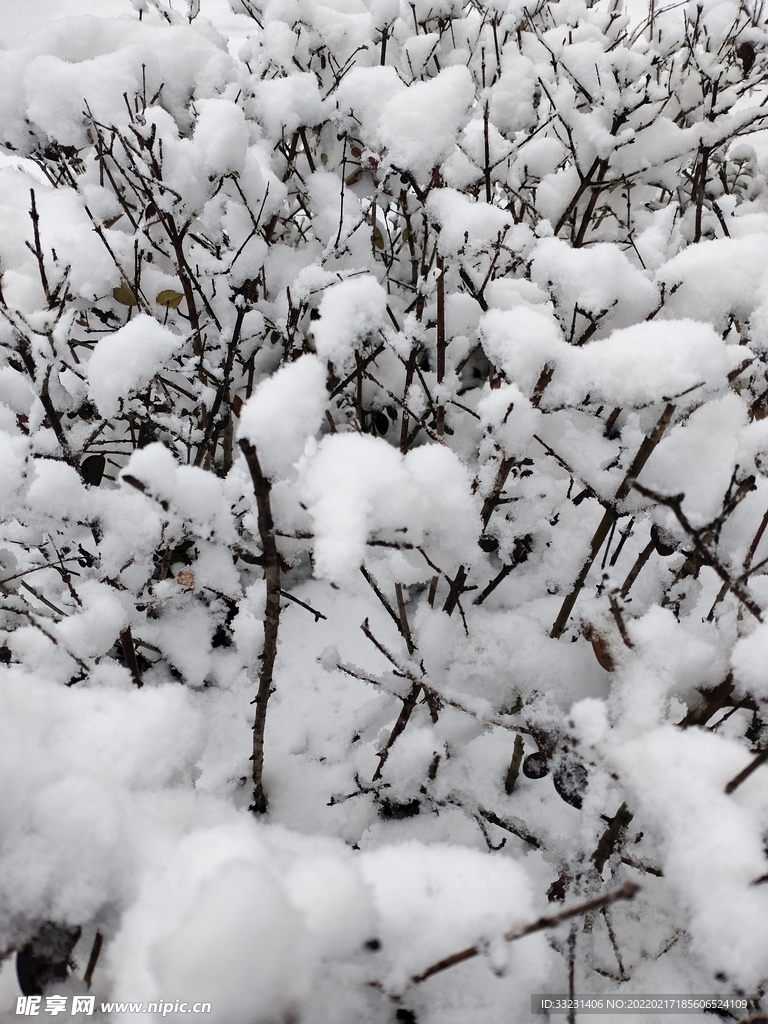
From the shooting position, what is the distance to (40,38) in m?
1.75

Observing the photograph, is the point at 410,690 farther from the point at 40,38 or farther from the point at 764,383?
the point at 40,38

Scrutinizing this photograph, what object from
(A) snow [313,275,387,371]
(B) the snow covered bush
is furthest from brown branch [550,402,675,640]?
(A) snow [313,275,387,371]

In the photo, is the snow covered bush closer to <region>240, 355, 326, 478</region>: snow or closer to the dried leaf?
<region>240, 355, 326, 478</region>: snow

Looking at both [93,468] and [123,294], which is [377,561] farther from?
[123,294]

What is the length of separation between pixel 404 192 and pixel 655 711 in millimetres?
1489

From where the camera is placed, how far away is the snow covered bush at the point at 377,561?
68 cm

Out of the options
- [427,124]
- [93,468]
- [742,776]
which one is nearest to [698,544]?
[742,776]

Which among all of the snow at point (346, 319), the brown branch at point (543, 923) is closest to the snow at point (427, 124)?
the snow at point (346, 319)

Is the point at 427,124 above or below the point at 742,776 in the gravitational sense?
above

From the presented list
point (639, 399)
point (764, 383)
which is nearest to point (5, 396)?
point (639, 399)

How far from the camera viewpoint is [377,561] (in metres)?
1.72

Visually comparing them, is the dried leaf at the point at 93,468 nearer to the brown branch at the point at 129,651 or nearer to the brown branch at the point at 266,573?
the brown branch at the point at 129,651

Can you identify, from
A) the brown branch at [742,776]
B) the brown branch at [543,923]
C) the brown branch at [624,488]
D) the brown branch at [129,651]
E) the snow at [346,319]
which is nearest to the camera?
the brown branch at [543,923]

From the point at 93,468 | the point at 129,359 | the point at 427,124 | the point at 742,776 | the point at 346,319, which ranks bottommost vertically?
the point at 742,776
